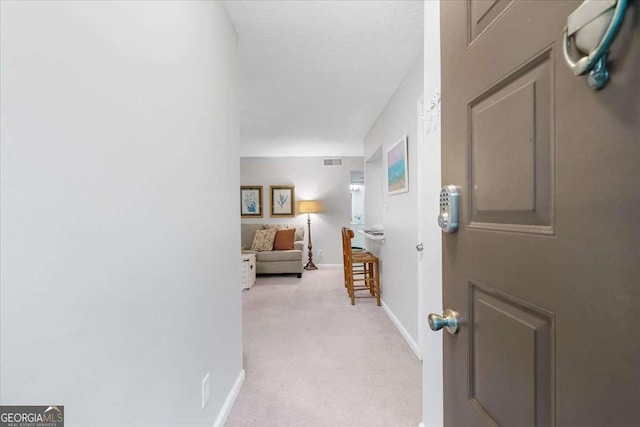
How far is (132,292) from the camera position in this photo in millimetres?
863

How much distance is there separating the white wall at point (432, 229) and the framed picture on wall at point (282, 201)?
5094 mm

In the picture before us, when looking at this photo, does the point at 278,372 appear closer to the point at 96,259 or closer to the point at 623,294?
the point at 96,259

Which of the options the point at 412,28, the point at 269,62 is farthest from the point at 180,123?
the point at 412,28

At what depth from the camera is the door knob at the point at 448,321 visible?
72cm

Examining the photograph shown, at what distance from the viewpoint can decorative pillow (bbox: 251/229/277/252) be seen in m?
5.59

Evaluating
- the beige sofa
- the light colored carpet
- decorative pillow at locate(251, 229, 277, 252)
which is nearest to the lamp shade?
decorative pillow at locate(251, 229, 277, 252)

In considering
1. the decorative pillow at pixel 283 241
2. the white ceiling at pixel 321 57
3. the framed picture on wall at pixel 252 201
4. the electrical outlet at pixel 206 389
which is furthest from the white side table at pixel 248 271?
the electrical outlet at pixel 206 389

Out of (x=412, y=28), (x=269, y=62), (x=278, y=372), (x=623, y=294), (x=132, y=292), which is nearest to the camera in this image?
(x=623, y=294)

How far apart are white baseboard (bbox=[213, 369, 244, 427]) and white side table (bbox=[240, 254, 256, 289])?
102 inches

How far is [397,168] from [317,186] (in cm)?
358

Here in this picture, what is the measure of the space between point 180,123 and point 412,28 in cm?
168

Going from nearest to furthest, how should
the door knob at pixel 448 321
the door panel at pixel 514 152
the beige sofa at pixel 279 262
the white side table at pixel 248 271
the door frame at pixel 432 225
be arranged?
the door panel at pixel 514 152
the door knob at pixel 448 321
the door frame at pixel 432 225
the white side table at pixel 248 271
the beige sofa at pixel 279 262

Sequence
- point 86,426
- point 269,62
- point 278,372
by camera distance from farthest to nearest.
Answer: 1. point 269,62
2. point 278,372
3. point 86,426

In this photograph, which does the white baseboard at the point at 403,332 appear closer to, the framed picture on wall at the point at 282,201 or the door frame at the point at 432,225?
the door frame at the point at 432,225
